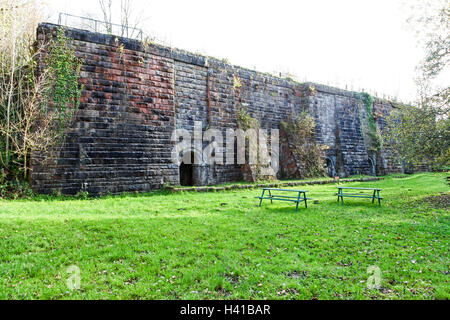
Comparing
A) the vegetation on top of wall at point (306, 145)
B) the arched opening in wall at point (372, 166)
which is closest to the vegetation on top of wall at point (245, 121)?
the vegetation on top of wall at point (306, 145)

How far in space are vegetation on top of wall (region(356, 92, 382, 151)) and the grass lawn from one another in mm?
15115

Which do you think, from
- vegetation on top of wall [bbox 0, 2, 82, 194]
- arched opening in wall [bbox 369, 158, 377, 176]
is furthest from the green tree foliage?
arched opening in wall [bbox 369, 158, 377, 176]

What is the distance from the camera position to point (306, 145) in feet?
56.3

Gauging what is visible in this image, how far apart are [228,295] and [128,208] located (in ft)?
17.3

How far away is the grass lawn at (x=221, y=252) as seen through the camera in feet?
11.1

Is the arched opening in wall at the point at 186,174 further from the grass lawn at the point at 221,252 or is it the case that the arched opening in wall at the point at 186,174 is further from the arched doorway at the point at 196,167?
the grass lawn at the point at 221,252

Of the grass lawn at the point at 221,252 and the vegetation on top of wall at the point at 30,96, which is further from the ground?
the vegetation on top of wall at the point at 30,96

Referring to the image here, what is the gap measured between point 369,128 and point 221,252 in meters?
21.1

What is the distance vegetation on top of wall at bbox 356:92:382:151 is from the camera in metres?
21.6

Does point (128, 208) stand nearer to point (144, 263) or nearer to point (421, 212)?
point (144, 263)

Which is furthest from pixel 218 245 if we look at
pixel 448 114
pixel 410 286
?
pixel 448 114

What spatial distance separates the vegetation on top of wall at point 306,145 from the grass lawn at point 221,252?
29.7 ft

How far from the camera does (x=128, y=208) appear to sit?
7.80 m

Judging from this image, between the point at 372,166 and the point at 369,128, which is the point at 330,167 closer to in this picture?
the point at 372,166
